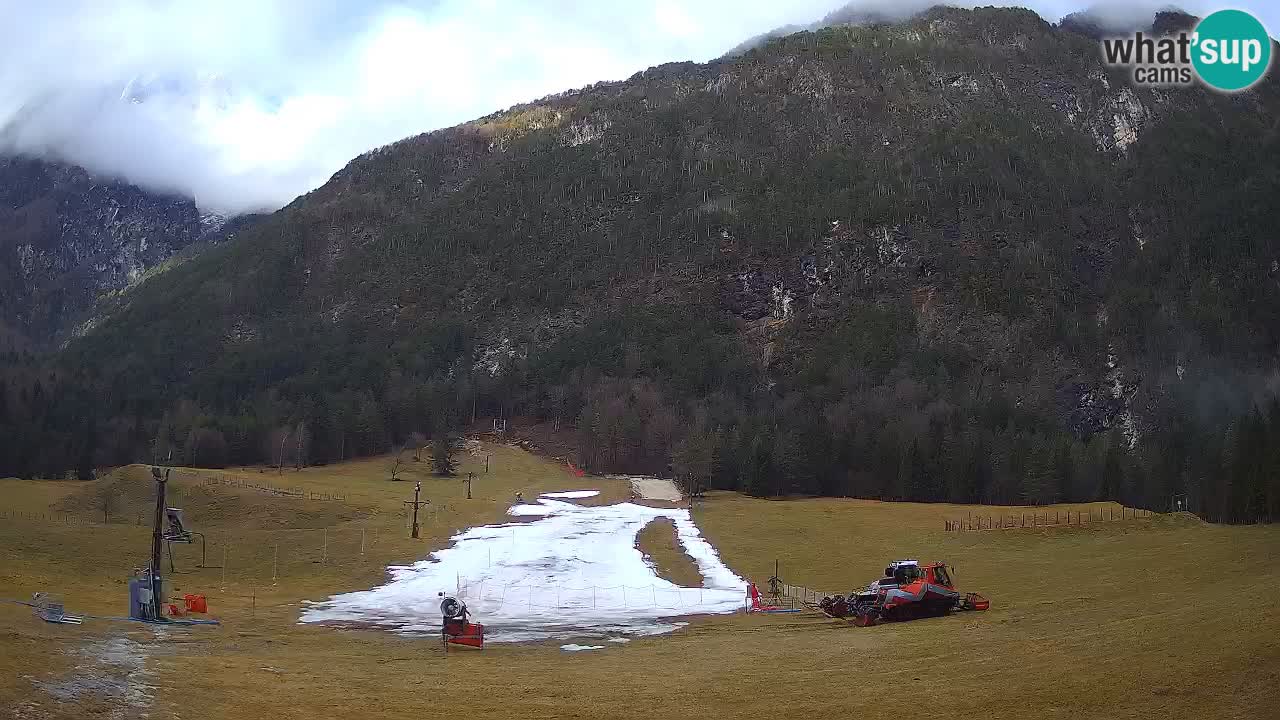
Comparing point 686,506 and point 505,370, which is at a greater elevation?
point 505,370

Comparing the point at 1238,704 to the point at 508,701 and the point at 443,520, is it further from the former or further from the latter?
the point at 443,520

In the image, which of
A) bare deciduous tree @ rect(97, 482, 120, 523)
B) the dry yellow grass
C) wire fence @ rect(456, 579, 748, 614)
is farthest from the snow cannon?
bare deciduous tree @ rect(97, 482, 120, 523)

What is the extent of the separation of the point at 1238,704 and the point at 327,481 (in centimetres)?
9948

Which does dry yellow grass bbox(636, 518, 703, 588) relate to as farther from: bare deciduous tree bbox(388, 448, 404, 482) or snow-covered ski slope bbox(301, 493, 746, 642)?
bare deciduous tree bbox(388, 448, 404, 482)

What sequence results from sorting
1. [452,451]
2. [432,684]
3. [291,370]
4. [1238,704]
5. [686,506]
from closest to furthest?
[1238,704], [432,684], [686,506], [452,451], [291,370]

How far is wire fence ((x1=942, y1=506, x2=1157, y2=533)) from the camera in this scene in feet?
192

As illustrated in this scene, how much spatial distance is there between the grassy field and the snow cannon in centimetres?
52

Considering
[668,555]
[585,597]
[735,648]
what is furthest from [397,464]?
[735,648]

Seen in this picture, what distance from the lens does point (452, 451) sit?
123 m

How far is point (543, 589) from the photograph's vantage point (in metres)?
42.5

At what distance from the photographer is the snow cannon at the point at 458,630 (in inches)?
1046

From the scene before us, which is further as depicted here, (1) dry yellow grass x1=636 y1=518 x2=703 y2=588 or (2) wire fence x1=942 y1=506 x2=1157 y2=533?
(2) wire fence x1=942 y1=506 x2=1157 y2=533

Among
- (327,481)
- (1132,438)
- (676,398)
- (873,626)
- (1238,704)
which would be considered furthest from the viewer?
(676,398)

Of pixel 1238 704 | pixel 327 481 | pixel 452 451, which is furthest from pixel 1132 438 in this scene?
pixel 1238 704
